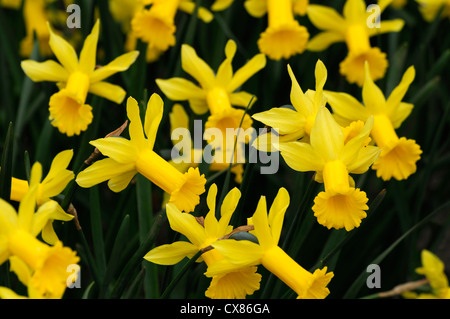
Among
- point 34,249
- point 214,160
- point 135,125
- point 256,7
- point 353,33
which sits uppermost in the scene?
point 256,7

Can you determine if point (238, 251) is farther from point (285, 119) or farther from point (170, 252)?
point (285, 119)

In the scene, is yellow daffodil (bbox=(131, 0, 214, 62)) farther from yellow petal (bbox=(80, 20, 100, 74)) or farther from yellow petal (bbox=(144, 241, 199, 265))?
yellow petal (bbox=(144, 241, 199, 265))

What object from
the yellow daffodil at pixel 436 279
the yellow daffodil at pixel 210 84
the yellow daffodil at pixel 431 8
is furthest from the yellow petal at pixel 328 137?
the yellow daffodil at pixel 431 8

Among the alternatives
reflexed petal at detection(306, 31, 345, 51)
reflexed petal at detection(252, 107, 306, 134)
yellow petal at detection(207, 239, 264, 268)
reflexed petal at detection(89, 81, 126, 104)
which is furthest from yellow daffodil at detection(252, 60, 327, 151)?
reflexed petal at detection(306, 31, 345, 51)

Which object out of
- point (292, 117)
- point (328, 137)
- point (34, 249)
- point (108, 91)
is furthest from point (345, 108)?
point (34, 249)

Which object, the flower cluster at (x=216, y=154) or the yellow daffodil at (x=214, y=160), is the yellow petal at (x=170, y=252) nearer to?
the flower cluster at (x=216, y=154)
